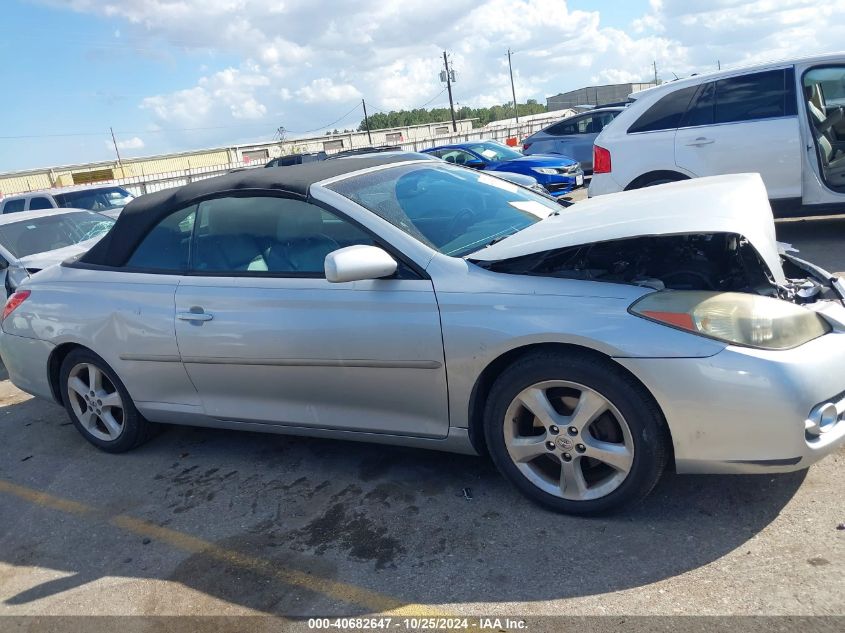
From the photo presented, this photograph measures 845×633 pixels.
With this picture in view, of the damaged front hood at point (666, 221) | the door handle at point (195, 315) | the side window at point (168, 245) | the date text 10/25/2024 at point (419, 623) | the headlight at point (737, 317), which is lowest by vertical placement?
the date text 10/25/2024 at point (419, 623)

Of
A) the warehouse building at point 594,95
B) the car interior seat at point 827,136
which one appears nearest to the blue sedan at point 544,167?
the car interior seat at point 827,136

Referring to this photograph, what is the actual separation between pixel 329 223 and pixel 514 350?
116 cm

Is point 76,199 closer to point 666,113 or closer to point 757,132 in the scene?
point 666,113

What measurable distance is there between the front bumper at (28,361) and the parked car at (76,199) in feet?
24.5

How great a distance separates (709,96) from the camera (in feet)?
23.2

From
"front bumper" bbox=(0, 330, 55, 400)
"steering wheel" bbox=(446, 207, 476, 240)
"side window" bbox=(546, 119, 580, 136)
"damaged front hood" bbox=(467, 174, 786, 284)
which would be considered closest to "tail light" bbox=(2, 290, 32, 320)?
"front bumper" bbox=(0, 330, 55, 400)

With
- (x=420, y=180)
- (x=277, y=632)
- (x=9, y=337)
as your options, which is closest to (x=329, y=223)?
(x=420, y=180)

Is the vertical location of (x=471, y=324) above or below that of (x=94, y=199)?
below

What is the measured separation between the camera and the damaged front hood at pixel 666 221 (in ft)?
9.34

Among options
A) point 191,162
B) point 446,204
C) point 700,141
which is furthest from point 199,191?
point 191,162

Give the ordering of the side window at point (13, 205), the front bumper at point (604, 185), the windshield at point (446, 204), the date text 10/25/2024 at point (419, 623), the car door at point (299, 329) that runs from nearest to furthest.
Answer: the date text 10/25/2024 at point (419, 623) → the car door at point (299, 329) → the windshield at point (446, 204) → the front bumper at point (604, 185) → the side window at point (13, 205)

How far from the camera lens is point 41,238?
25.7ft

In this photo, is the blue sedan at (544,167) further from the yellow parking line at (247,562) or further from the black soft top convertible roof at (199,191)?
the yellow parking line at (247,562)

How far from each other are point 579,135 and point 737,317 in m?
13.9
